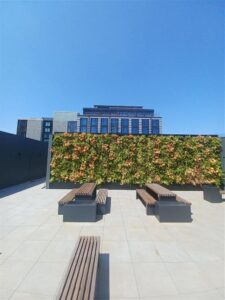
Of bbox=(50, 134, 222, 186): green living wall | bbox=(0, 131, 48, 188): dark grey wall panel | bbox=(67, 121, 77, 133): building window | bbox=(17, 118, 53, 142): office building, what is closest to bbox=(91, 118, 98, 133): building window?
bbox=(67, 121, 77, 133): building window

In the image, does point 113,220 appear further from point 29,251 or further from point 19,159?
point 19,159

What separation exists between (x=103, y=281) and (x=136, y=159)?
24.7 ft

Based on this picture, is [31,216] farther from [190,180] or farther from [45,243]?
[190,180]

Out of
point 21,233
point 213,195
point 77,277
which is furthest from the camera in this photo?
point 213,195

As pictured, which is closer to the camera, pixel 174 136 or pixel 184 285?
pixel 184 285

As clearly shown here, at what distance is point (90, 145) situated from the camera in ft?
32.2

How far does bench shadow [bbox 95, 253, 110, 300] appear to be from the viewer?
2246mm

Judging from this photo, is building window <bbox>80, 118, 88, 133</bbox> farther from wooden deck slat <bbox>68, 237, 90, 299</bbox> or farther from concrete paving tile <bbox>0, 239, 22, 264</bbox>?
wooden deck slat <bbox>68, 237, 90, 299</bbox>

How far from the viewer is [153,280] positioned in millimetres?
2549

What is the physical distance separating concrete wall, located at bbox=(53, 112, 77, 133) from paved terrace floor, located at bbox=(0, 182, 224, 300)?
5376 centimetres

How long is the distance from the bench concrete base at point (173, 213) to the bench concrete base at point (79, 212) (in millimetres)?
1982

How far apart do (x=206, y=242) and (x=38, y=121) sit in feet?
231

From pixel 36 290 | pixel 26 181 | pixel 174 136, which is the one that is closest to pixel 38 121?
pixel 26 181

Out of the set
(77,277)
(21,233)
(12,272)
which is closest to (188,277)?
(77,277)
